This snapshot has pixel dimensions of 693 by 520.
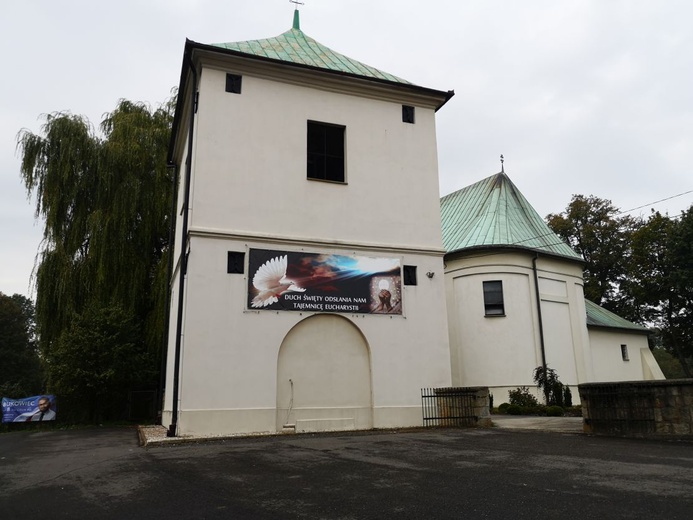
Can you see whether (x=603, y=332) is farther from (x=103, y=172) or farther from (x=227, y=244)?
(x=103, y=172)

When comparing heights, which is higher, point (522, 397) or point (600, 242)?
point (600, 242)

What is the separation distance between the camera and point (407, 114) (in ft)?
56.0

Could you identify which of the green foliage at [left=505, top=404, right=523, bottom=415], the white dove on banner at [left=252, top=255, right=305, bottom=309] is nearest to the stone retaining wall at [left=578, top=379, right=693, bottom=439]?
the white dove on banner at [left=252, top=255, right=305, bottom=309]

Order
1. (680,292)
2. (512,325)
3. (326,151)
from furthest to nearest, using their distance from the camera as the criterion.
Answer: (680,292) → (512,325) → (326,151)

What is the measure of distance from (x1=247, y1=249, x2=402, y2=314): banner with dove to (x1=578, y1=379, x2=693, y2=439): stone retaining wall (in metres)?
5.36

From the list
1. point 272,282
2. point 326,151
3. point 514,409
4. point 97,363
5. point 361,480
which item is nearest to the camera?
point 361,480

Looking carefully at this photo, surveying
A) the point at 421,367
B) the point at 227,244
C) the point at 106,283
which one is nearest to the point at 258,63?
the point at 227,244

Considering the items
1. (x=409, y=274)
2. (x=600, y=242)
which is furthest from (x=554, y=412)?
(x=600, y=242)

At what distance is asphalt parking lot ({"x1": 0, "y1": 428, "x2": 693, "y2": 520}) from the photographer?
5289 millimetres

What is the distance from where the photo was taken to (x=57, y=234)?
2147cm

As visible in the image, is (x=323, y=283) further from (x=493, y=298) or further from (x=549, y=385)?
(x=549, y=385)

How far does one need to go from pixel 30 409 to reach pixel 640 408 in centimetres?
1928

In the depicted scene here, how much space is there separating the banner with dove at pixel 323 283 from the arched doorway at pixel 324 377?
0.51 meters

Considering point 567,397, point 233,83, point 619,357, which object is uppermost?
point 233,83
